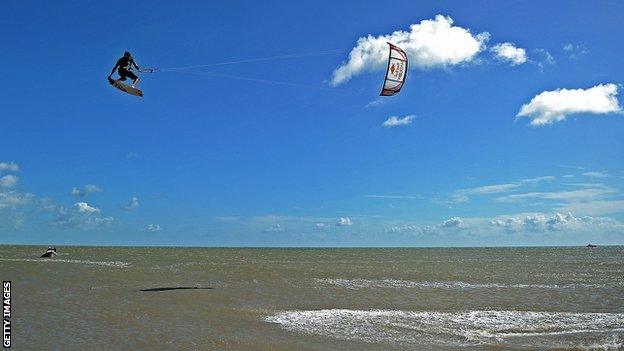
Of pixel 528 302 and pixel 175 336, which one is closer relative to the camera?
pixel 175 336

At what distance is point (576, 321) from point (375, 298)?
7211 millimetres

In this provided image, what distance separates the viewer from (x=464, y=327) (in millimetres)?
14633

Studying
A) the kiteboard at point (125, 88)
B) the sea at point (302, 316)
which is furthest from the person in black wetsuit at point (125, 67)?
the sea at point (302, 316)

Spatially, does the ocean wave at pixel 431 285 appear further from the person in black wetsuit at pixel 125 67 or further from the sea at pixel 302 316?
the person in black wetsuit at pixel 125 67

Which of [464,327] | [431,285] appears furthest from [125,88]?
[431,285]

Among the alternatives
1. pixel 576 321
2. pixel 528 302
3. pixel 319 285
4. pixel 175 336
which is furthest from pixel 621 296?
pixel 175 336

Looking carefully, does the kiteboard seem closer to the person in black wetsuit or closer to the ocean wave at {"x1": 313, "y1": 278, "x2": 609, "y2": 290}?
the person in black wetsuit

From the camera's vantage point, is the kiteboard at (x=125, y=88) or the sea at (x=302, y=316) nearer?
the sea at (x=302, y=316)

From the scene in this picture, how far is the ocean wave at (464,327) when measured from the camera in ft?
42.3

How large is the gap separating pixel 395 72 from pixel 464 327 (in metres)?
8.19

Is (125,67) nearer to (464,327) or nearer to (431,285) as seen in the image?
(464,327)

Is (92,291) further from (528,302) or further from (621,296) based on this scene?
(621,296)

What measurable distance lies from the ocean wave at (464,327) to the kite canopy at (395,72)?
7.09 metres

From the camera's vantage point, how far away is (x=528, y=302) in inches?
806
